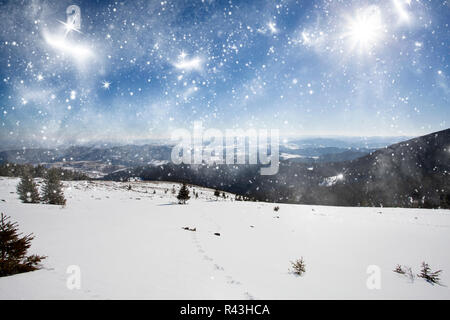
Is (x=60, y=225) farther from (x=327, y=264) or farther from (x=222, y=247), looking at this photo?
(x=327, y=264)

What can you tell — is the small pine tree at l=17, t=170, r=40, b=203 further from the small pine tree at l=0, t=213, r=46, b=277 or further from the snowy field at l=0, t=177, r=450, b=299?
the small pine tree at l=0, t=213, r=46, b=277

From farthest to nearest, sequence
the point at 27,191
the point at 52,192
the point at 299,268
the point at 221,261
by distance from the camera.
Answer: the point at 27,191
the point at 52,192
the point at 221,261
the point at 299,268

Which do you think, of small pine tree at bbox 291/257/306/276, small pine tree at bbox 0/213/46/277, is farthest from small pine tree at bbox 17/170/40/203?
small pine tree at bbox 291/257/306/276

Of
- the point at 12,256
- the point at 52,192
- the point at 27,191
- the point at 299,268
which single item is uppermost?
the point at 27,191

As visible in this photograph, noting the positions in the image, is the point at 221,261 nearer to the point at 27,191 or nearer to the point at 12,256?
the point at 12,256

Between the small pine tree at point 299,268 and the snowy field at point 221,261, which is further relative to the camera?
the small pine tree at point 299,268

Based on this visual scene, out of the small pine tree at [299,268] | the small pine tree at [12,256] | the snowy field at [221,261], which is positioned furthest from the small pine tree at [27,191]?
the small pine tree at [299,268]

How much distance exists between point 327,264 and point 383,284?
1.87 meters

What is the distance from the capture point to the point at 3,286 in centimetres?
489

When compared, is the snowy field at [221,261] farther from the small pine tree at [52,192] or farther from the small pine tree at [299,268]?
the small pine tree at [52,192]

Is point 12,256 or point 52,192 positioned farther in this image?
point 52,192

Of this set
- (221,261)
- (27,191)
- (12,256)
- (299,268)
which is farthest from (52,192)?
(299,268)

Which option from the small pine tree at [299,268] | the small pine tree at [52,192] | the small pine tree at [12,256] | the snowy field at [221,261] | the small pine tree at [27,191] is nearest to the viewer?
the snowy field at [221,261]
